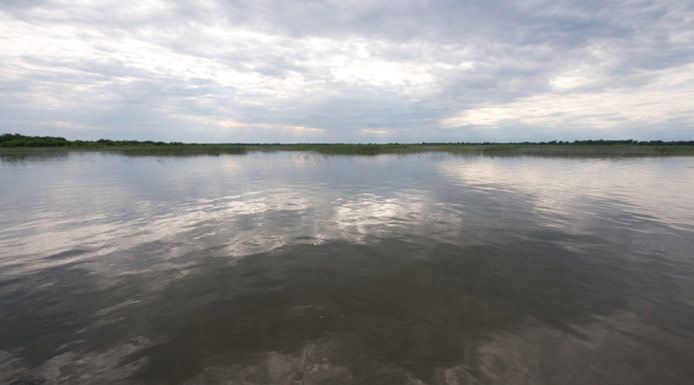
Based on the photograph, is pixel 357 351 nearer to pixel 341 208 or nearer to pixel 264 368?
pixel 264 368

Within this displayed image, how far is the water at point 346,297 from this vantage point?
4312 mm

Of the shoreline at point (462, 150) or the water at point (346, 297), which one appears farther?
the shoreline at point (462, 150)

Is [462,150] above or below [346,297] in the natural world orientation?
above

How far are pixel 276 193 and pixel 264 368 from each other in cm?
1445

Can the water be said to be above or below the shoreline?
below

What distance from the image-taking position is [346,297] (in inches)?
244

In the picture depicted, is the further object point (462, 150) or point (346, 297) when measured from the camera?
point (462, 150)

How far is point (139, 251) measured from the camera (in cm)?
861

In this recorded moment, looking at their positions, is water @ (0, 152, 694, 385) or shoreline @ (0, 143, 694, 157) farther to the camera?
shoreline @ (0, 143, 694, 157)

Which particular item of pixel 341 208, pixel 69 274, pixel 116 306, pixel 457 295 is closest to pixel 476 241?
pixel 457 295

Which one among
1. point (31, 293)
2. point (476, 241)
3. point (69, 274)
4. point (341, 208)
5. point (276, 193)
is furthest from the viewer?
point (276, 193)

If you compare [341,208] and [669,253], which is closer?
[669,253]

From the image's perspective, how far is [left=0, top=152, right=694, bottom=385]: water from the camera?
431 centimetres

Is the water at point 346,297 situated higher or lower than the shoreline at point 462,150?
lower
